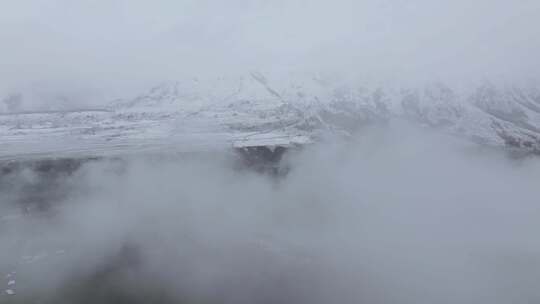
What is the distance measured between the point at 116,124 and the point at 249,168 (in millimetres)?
75244

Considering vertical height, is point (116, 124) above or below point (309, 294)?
above

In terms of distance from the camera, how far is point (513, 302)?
56281 mm

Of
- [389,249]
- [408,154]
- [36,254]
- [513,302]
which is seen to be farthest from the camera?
[408,154]

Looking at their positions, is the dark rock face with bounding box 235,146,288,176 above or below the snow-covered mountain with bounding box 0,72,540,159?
below

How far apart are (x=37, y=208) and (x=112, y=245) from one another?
2326 cm

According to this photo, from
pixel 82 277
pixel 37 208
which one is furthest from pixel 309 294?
pixel 37 208

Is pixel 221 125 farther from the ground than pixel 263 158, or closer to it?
farther from the ground

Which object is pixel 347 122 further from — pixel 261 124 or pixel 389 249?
pixel 389 249

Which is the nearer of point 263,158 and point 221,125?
point 263,158

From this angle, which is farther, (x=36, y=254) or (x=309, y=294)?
(x=36, y=254)

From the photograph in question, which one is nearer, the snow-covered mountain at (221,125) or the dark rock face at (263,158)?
the dark rock face at (263,158)

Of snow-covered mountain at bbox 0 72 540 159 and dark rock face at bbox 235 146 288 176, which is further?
snow-covered mountain at bbox 0 72 540 159

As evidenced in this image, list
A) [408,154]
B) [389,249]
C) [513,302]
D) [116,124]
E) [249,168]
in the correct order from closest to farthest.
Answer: [513,302] < [389,249] < [249,168] < [408,154] < [116,124]

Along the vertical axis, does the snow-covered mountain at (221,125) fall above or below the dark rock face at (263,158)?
above
